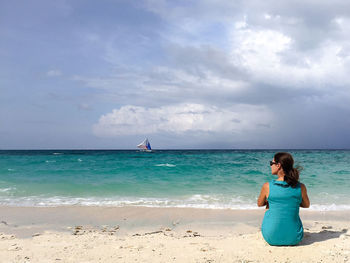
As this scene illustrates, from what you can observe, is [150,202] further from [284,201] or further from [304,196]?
[304,196]

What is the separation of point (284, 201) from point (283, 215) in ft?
0.72

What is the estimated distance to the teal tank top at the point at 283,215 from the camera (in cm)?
401

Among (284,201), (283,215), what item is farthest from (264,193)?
(283,215)

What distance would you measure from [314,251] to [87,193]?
28.4ft

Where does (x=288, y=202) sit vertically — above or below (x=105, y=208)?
above

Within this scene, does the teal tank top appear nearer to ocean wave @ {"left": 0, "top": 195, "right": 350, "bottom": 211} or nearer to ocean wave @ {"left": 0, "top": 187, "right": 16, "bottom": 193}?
ocean wave @ {"left": 0, "top": 195, "right": 350, "bottom": 211}

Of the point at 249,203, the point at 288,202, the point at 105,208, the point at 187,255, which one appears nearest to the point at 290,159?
the point at 288,202

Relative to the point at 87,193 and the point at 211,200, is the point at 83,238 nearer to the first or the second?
the point at 211,200

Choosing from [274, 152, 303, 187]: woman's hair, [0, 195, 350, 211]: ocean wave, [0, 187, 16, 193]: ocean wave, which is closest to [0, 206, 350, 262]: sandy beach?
[0, 195, 350, 211]: ocean wave

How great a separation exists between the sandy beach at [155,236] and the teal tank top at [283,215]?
156 millimetres

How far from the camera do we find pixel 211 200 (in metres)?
9.18

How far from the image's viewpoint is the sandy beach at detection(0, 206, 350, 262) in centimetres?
406

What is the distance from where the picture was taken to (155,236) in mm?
5223

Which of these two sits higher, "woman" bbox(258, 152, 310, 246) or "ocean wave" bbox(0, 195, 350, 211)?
"woman" bbox(258, 152, 310, 246)
